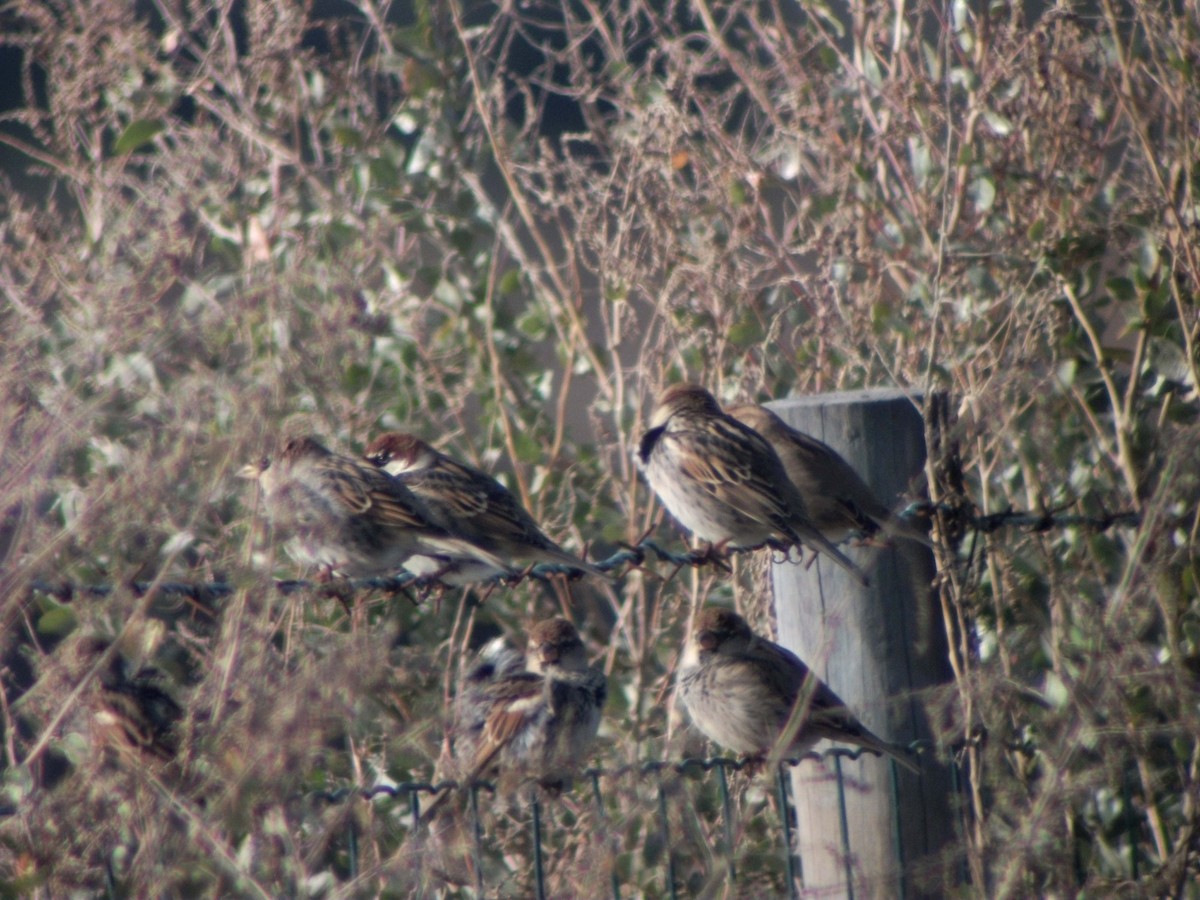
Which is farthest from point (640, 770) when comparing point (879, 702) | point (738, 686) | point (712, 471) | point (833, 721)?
point (712, 471)

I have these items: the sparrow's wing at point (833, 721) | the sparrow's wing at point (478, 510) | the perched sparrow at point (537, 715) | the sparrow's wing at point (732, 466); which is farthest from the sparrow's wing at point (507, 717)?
the sparrow's wing at point (732, 466)

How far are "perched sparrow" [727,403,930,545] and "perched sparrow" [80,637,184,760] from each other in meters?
1.76

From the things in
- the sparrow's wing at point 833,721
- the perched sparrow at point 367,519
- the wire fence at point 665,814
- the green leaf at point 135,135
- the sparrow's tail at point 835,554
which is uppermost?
the green leaf at point 135,135

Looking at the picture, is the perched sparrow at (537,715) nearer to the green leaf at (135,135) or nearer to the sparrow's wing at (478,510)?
the sparrow's wing at (478,510)

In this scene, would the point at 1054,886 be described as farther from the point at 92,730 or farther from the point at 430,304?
the point at 430,304

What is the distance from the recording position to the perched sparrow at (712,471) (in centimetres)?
514

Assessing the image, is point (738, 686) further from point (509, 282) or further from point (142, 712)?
point (509, 282)

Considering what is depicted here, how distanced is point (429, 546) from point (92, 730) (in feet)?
7.01

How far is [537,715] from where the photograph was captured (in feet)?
15.8

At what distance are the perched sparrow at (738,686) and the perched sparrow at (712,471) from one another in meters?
0.42

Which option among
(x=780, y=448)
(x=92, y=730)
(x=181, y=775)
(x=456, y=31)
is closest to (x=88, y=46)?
(x=456, y=31)

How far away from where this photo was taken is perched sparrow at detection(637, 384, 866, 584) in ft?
16.9

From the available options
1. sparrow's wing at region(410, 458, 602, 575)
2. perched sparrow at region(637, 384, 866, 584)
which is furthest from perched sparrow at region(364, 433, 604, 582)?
perched sparrow at region(637, 384, 866, 584)

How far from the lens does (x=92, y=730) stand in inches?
120
